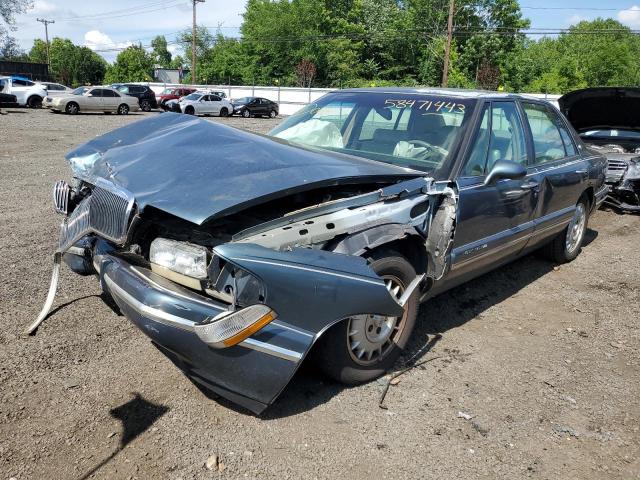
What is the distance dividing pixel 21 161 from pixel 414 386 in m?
9.93

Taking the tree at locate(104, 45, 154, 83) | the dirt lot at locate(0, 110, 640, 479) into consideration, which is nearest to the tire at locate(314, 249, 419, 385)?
the dirt lot at locate(0, 110, 640, 479)

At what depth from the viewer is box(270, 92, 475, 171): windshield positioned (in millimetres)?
3777

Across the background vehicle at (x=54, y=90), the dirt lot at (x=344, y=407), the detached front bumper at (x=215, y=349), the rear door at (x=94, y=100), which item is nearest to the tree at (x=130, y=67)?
the background vehicle at (x=54, y=90)

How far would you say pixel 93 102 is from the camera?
26.6m

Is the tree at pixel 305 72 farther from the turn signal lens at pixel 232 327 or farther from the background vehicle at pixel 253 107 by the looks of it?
the turn signal lens at pixel 232 327

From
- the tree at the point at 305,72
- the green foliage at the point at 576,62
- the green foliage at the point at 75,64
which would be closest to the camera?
the green foliage at the point at 576,62

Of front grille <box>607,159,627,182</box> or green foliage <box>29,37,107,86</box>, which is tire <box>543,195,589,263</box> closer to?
front grille <box>607,159,627,182</box>

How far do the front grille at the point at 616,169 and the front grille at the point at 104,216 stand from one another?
757 centimetres

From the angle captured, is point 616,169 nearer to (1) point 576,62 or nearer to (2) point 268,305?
(2) point 268,305

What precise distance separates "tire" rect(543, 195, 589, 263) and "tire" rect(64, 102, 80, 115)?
25.6m

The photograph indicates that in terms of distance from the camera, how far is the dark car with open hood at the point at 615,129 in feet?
26.0

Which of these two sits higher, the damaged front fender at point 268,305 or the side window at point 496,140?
the side window at point 496,140

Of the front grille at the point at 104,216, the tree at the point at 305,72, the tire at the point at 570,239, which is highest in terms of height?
the tree at the point at 305,72

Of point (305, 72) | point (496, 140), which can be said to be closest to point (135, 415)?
point (496, 140)
